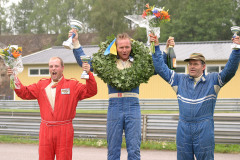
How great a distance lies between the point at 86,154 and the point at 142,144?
5.61 feet

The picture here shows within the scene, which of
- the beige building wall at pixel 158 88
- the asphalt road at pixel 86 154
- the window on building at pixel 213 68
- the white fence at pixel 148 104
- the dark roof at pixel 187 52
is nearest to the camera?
the asphalt road at pixel 86 154

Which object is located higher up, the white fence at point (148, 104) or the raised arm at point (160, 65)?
the raised arm at point (160, 65)

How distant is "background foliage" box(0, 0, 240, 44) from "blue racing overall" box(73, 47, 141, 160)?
40.5m

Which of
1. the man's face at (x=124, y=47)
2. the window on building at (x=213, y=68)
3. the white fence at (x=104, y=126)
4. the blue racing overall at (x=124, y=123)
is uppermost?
the window on building at (x=213, y=68)

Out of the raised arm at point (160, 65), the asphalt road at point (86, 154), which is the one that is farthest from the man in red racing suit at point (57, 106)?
the asphalt road at point (86, 154)

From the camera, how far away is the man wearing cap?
5.06 meters

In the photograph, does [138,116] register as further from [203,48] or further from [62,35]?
[62,35]

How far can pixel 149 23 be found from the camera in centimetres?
564

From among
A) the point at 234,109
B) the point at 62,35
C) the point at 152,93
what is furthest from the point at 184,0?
the point at 234,109

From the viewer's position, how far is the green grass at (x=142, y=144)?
30.9 feet

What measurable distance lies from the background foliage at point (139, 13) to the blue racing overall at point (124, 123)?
4051 cm

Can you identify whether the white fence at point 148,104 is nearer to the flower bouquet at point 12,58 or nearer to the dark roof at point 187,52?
the dark roof at point 187,52

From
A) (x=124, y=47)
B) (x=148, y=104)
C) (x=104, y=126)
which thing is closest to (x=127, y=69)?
(x=124, y=47)

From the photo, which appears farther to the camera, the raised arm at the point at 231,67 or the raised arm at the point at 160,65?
the raised arm at the point at 160,65
